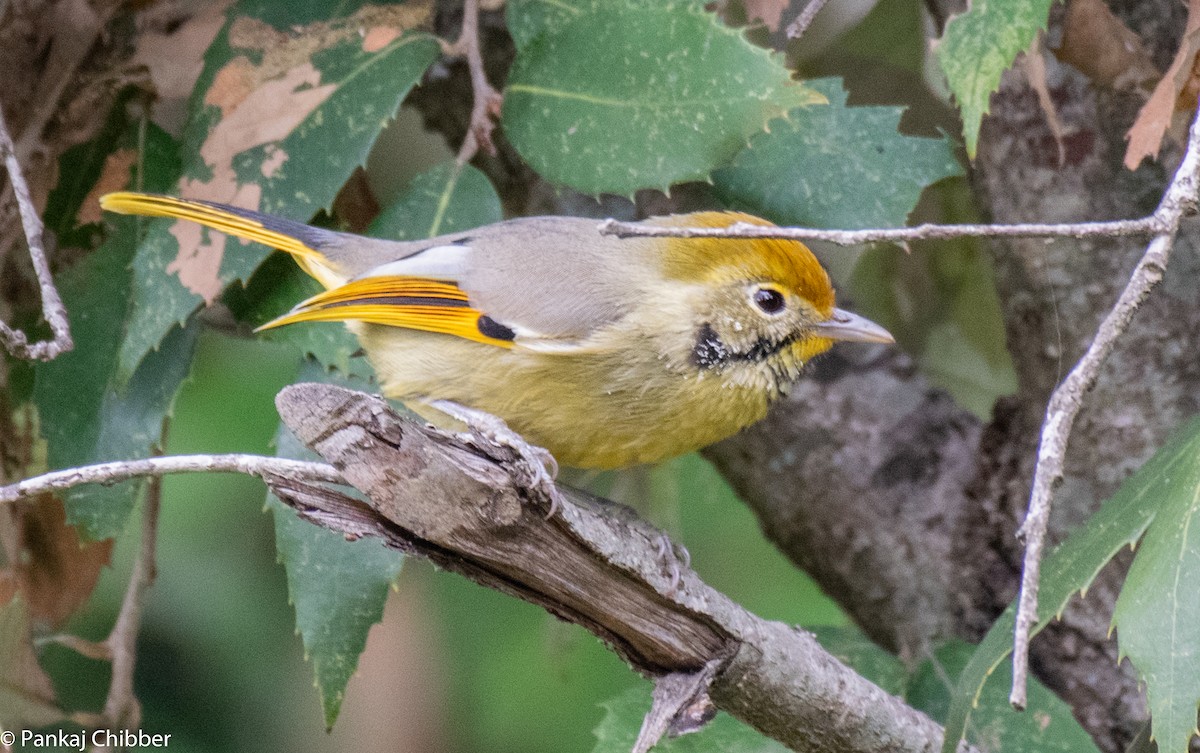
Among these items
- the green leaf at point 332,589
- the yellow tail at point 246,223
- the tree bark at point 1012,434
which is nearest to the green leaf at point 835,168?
the tree bark at point 1012,434

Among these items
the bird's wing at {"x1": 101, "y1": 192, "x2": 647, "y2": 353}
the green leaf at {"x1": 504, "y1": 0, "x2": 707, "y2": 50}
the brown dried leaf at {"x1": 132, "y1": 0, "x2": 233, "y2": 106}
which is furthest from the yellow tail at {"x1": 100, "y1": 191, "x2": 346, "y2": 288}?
the green leaf at {"x1": 504, "y1": 0, "x2": 707, "y2": 50}

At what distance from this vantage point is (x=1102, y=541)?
216 cm

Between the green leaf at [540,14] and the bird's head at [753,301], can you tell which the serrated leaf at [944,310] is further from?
the green leaf at [540,14]

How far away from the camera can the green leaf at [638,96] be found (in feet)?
8.57

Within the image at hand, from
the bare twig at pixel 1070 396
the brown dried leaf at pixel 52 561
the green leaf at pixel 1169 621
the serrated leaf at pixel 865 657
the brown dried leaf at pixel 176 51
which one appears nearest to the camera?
the bare twig at pixel 1070 396

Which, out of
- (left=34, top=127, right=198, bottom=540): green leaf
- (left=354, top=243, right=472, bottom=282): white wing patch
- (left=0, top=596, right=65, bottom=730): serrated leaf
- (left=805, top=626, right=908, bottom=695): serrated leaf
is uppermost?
(left=354, top=243, right=472, bottom=282): white wing patch

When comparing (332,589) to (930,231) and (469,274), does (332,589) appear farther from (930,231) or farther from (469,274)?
(930,231)

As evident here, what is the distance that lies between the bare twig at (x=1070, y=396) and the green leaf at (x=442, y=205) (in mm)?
1496

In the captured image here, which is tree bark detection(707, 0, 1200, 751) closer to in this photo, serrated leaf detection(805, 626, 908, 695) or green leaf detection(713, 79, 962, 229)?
serrated leaf detection(805, 626, 908, 695)

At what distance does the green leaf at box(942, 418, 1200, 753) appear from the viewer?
2.06m

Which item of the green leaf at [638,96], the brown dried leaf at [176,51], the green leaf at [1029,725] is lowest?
the green leaf at [1029,725]

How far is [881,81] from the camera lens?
3.67 m

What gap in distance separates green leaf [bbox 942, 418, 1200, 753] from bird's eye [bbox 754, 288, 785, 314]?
0.78m

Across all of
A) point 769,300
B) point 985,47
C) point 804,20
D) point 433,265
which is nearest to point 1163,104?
point 985,47
